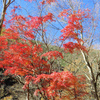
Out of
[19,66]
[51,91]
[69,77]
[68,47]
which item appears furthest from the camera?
[19,66]

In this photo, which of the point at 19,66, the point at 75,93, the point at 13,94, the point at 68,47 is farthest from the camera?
the point at 13,94

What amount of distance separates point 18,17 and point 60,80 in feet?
11.0

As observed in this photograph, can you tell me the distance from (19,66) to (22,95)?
25.1ft

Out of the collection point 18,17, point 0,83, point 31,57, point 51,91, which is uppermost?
point 18,17

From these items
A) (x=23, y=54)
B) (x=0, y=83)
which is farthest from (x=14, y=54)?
(x=0, y=83)

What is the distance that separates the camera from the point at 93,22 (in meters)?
5.47

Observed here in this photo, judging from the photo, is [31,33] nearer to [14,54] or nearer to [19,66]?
[14,54]

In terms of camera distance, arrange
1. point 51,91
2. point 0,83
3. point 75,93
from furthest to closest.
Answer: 1. point 0,83
2. point 75,93
3. point 51,91

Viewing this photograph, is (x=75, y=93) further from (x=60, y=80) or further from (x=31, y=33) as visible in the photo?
(x=31, y=33)

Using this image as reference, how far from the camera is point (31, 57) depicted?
4.40 m

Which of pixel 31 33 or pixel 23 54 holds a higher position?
pixel 31 33

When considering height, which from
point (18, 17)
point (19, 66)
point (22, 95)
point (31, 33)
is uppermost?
point (18, 17)

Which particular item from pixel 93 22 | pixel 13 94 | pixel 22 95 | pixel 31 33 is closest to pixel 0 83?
pixel 13 94

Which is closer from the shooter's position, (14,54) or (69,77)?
(69,77)
